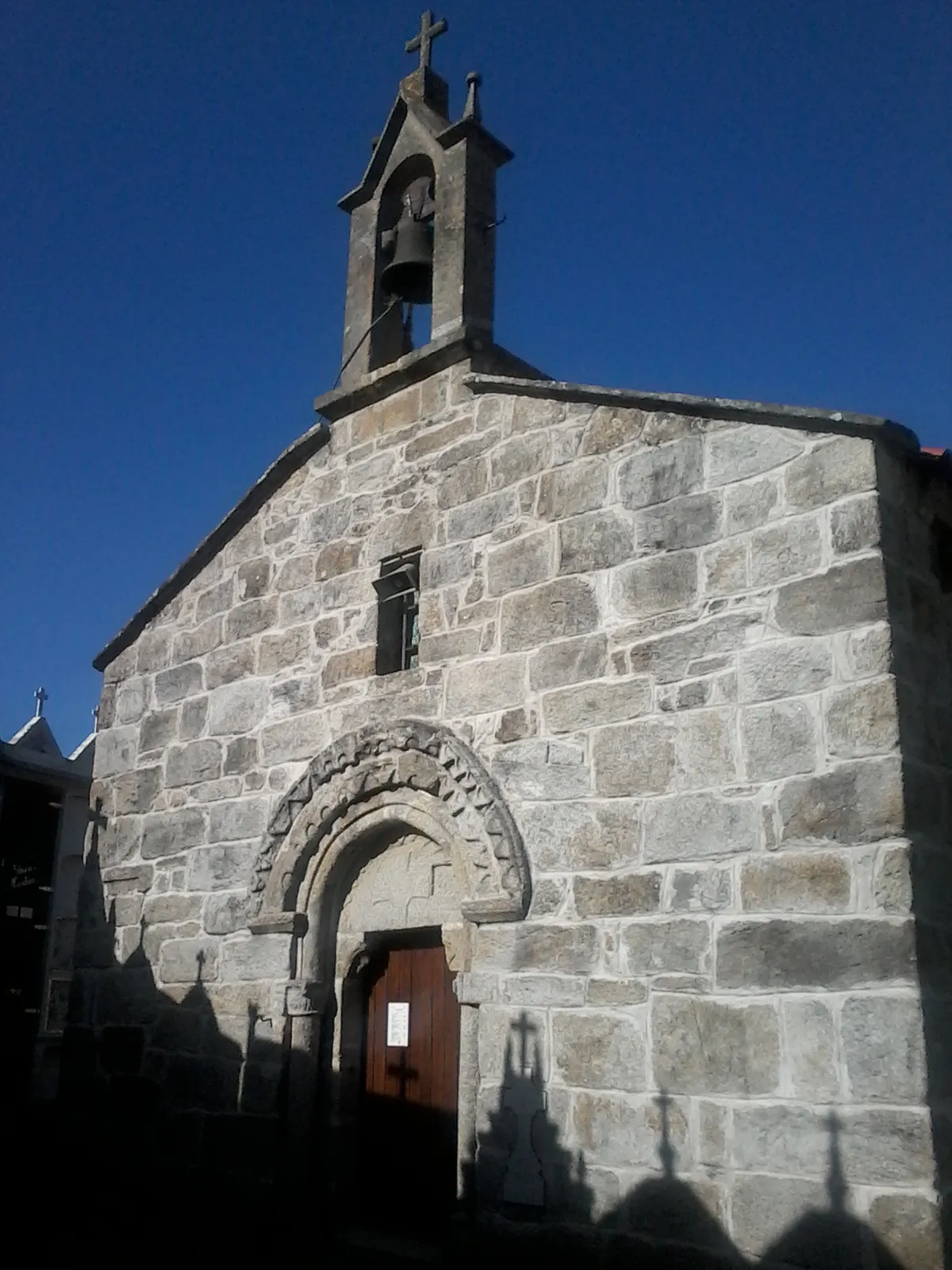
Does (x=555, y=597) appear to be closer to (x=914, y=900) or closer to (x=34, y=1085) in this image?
(x=914, y=900)

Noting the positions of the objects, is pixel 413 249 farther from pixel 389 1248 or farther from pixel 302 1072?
pixel 389 1248

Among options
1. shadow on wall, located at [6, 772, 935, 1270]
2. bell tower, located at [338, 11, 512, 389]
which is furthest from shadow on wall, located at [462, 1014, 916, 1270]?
bell tower, located at [338, 11, 512, 389]

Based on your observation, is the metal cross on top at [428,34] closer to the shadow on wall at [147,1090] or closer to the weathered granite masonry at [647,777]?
the weathered granite masonry at [647,777]

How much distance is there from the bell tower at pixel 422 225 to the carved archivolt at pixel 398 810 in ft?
7.80

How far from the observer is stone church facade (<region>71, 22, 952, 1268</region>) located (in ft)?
14.5

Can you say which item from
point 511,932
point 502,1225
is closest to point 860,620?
point 511,932

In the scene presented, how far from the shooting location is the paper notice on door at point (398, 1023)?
6215mm

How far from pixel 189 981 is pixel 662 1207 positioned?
3.43 m

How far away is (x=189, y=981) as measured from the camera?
6.98 m

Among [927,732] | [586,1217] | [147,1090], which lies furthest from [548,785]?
[147,1090]

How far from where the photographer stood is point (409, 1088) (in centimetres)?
612

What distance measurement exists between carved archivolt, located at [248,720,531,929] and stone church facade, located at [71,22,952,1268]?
2 cm

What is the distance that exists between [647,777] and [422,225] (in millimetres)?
4155

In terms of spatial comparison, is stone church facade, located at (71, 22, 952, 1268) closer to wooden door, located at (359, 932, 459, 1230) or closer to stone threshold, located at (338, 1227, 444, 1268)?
wooden door, located at (359, 932, 459, 1230)
